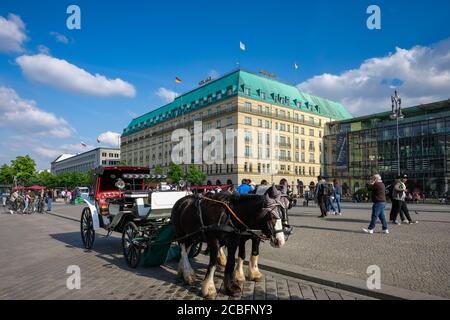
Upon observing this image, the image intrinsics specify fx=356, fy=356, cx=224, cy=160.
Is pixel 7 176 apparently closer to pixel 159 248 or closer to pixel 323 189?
pixel 323 189

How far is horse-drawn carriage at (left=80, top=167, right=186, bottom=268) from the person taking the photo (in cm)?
789

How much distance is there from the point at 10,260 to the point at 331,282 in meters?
7.62

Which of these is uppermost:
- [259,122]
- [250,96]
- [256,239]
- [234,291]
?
[250,96]

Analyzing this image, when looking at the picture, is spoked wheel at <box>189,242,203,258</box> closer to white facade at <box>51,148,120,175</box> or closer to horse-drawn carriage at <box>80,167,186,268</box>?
horse-drawn carriage at <box>80,167,186,268</box>

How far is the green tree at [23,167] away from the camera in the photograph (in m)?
69.2

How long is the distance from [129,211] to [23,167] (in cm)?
7133

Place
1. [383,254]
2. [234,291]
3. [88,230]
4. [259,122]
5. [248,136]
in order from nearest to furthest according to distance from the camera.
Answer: [234,291] < [383,254] < [88,230] < [248,136] < [259,122]

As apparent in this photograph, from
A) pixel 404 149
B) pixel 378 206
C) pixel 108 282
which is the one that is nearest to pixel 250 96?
pixel 404 149

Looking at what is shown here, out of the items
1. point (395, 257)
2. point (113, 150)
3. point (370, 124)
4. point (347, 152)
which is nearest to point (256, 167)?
point (347, 152)

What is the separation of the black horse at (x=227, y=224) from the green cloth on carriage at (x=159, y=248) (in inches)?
37.4

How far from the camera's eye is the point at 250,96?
236 feet

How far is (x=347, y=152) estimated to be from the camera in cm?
6297

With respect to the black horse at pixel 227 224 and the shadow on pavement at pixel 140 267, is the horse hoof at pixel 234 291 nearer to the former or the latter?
the black horse at pixel 227 224
